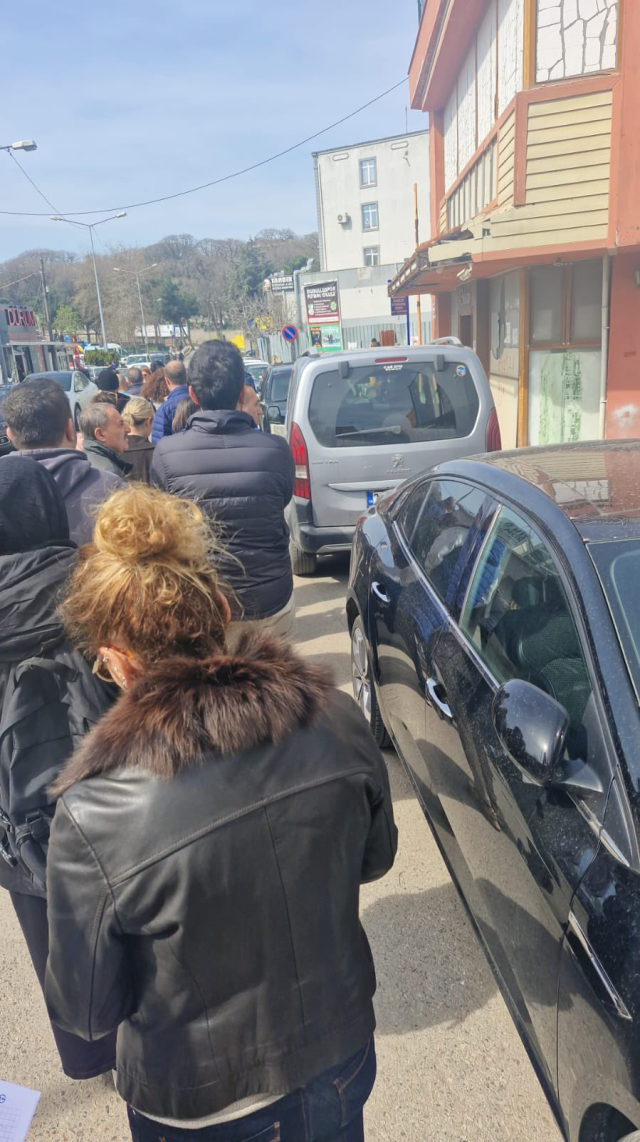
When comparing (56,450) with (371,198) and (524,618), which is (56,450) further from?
(371,198)

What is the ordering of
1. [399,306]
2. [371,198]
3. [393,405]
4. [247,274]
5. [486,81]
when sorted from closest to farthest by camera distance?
1. [393,405]
2. [486,81]
3. [399,306]
4. [371,198]
5. [247,274]

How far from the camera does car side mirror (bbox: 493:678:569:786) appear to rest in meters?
1.70

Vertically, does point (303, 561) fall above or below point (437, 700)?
below

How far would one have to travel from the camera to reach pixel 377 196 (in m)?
54.1

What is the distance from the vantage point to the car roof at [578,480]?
7.21ft

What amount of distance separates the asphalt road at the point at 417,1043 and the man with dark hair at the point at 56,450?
1650 millimetres

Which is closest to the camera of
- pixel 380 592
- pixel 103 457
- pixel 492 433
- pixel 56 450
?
pixel 56 450

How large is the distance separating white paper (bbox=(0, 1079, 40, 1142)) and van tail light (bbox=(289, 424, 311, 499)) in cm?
458

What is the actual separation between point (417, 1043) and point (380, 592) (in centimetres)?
176

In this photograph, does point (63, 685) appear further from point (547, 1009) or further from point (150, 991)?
point (547, 1009)

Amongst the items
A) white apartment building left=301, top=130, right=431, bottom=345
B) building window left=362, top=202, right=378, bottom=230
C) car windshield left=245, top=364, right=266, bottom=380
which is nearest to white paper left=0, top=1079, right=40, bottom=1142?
car windshield left=245, top=364, right=266, bottom=380

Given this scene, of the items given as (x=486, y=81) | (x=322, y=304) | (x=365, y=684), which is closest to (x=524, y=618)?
(x=365, y=684)

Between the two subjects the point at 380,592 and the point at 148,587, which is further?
the point at 380,592

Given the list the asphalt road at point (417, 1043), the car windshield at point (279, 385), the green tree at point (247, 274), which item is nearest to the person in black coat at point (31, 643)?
the asphalt road at point (417, 1043)
